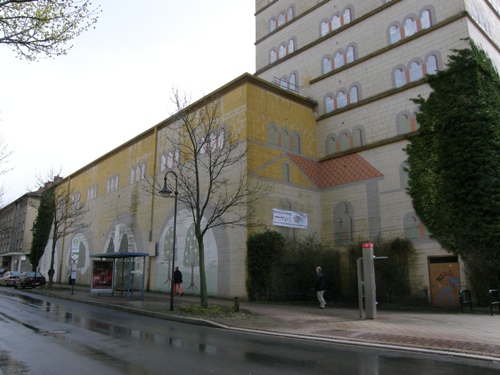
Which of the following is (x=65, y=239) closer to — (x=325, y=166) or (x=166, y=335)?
(x=325, y=166)

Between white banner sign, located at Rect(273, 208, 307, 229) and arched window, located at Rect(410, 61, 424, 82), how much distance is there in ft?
32.9

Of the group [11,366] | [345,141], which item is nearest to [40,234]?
[345,141]

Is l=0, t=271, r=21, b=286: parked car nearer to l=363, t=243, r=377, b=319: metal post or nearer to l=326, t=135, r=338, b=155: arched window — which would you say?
l=326, t=135, r=338, b=155: arched window

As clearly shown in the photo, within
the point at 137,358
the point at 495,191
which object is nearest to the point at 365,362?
the point at 137,358

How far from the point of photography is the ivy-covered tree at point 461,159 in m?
17.5

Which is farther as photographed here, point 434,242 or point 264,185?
point 264,185

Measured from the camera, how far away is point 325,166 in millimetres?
26109

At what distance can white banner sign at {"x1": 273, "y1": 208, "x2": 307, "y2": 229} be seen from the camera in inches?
894

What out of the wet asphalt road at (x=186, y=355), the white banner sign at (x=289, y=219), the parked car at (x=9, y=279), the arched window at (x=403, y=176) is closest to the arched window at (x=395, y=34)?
the arched window at (x=403, y=176)

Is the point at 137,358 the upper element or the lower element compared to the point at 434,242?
lower

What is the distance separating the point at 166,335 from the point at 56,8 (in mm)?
8180

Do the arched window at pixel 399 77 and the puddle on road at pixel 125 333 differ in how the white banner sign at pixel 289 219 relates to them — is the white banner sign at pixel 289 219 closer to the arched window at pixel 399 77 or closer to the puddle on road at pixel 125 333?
the arched window at pixel 399 77

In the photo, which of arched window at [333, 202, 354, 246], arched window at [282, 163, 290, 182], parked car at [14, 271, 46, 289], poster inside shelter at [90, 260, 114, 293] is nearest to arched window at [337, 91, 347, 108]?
arched window at [282, 163, 290, 182]

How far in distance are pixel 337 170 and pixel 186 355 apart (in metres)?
19.2
